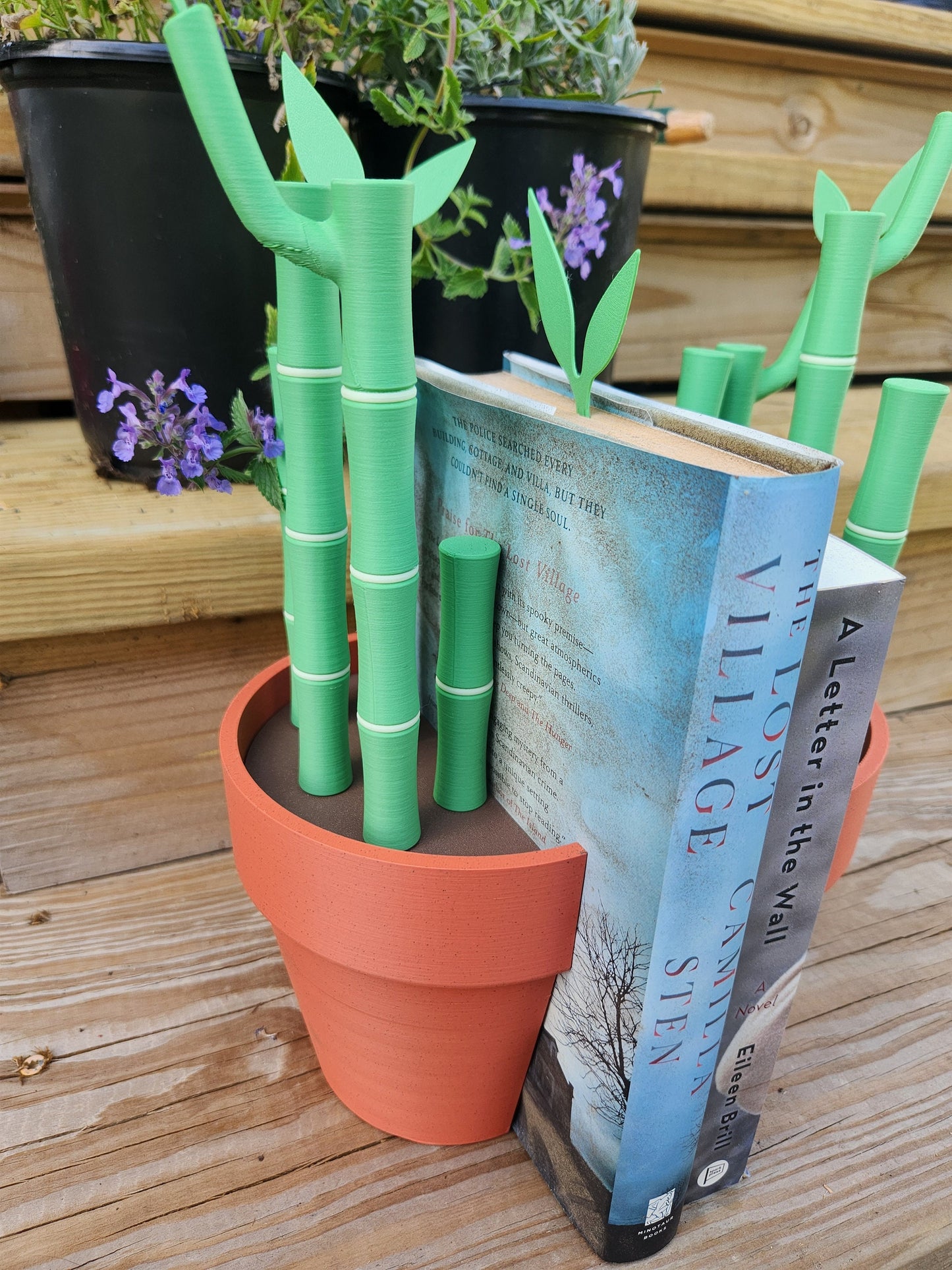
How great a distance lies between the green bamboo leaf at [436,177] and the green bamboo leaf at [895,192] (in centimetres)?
22

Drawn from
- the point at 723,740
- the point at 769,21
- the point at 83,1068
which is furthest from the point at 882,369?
the point at 83,1068

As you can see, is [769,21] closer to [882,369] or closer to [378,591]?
[882,369]

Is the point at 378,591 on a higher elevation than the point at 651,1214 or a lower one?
higher

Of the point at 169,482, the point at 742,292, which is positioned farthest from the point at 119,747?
the point at 742,292

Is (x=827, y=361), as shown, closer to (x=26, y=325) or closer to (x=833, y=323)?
(x=833, y=323)

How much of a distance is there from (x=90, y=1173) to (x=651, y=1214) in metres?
0.25

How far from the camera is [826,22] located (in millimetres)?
818

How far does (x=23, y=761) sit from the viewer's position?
1.81ft

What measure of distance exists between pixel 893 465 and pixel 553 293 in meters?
0.18

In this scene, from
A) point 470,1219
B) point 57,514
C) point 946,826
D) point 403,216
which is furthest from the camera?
point 946,826

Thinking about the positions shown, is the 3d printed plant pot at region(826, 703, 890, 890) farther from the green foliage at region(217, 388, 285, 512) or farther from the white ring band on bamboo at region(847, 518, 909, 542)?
the green foliage at region(217, 388, 285, 512)

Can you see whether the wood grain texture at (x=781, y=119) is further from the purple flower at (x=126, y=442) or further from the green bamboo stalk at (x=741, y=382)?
the purple flower at (x=126, y=442)

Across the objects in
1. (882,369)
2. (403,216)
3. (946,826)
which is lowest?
(946,826)

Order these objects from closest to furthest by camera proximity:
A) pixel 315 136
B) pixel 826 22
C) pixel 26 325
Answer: pixel 315 136
pixel 26 325
pixel 826 22
